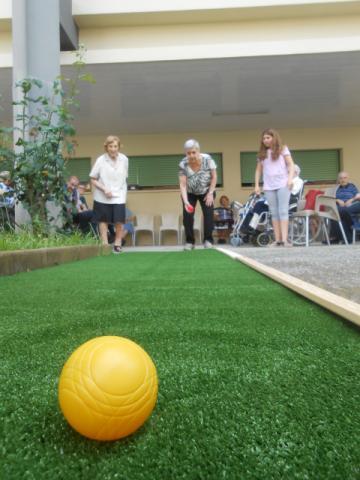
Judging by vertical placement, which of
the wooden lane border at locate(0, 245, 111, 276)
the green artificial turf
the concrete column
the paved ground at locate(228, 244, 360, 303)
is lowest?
the green artificial turf

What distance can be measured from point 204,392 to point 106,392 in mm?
321

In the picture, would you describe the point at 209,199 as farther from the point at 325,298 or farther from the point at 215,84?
the point at 325,298

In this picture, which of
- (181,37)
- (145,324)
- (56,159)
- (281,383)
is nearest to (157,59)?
(181,37)

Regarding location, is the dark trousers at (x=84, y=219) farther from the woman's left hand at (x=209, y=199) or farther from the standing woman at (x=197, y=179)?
the woman's left hand at (x=209, y=199)

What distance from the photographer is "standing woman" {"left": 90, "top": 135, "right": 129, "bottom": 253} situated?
6430 mm

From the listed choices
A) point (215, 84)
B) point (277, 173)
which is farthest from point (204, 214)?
point (215, 84)

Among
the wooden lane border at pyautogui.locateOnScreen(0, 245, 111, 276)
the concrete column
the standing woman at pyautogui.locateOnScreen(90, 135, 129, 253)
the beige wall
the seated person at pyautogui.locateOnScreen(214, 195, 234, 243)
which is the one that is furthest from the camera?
the beige wall

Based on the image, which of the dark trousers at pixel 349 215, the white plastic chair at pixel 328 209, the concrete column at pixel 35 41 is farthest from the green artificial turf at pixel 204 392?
the dark trousers at pixel 349 215

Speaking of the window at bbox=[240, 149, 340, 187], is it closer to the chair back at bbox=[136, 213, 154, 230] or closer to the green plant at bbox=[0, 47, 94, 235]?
the chair back at bbox=[136, 213, 154, 230]

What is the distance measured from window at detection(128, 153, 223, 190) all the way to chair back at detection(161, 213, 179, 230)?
1012 millimetres

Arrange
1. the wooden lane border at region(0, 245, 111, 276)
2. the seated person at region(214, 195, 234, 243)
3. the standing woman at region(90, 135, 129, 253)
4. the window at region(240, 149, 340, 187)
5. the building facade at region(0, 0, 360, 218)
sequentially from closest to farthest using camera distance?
the wooden lane border at region(0, 245, 111, 276)
the standing woman at region(90, 135, 129, 253)
the building facade at region(0, 0, 360, 218)
the seated person at region(214, 195, 234, 243)
the window at region(240, 149, 340, 187)

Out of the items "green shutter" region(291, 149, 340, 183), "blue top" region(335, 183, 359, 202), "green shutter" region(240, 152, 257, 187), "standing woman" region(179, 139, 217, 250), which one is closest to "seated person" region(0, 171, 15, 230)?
"standing woman" region(179, 139, 217, 250)

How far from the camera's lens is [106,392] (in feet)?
2.76

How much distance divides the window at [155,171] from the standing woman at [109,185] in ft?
25.0
